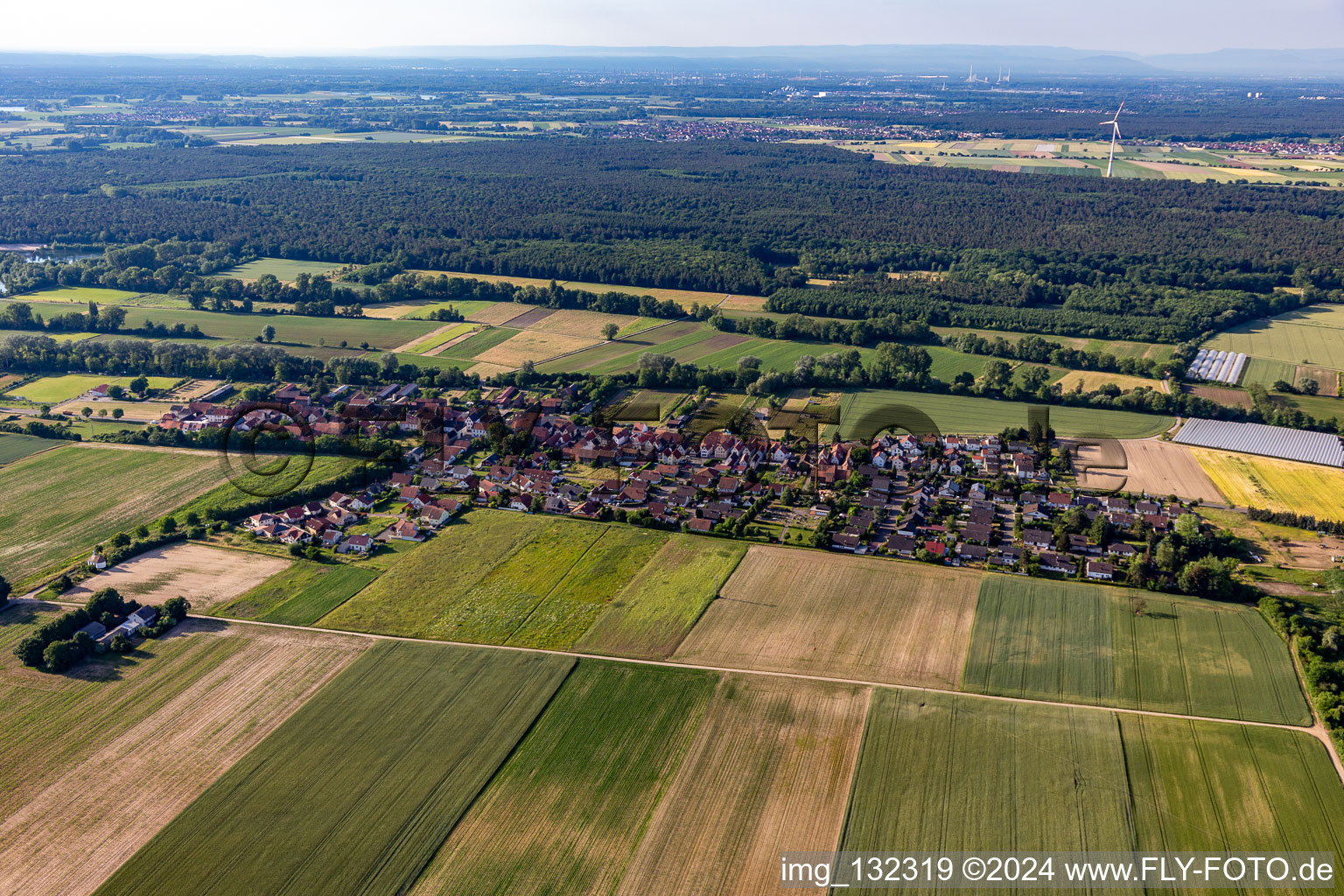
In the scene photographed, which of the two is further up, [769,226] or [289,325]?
[769,226]

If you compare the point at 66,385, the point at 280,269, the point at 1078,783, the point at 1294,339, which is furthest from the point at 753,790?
the point at 280,269

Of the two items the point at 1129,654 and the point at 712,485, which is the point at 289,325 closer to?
the point at 712,485

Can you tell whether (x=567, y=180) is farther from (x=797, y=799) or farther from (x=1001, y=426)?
(x=797, y=799)

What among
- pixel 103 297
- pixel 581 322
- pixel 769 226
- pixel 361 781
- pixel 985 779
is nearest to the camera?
pixel 985 779

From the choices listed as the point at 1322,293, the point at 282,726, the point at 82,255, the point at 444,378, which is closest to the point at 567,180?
the point at 82,255

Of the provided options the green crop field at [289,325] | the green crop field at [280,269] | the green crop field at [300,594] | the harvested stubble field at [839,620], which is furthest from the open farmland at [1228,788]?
the green crop field at [280,269]

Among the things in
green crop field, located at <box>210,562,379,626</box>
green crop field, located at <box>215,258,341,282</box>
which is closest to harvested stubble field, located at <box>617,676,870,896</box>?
green crop field, located at <box>210,562,379,626</box>

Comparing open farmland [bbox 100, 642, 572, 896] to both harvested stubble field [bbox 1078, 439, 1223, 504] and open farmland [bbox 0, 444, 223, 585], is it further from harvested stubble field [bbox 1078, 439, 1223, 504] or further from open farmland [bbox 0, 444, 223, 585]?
harvested stubble field [bbox 1078, 439, 1223, 504]
